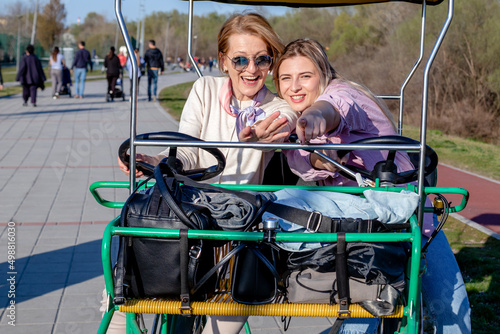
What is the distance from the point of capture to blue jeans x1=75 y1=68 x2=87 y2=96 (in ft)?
69.4

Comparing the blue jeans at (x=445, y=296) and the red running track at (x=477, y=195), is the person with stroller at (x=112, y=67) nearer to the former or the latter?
the red running track at (x=477, y=195)

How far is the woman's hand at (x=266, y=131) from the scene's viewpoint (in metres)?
2.40

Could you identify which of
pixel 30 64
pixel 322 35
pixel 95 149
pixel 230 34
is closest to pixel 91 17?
pixel 322 35

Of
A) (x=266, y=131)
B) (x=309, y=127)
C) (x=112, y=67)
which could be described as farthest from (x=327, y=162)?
(x=112, y=67)

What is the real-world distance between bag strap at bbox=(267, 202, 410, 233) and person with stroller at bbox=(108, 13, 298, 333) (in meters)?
0.84

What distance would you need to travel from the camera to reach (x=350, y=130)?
2.70m

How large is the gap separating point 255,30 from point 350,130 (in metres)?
0.74

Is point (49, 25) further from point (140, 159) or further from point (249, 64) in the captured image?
point (140, 159)

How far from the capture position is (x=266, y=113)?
3.05 metres

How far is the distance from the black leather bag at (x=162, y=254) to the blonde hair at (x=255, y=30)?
122cm

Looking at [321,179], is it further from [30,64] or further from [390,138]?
[30,64]

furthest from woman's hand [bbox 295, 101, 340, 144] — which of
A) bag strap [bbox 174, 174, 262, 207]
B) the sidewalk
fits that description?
the sidewalk

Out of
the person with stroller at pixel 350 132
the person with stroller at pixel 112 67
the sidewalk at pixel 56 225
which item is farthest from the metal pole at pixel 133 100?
the person with stroller at pixel 112 67

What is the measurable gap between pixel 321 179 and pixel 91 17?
120428 mm
